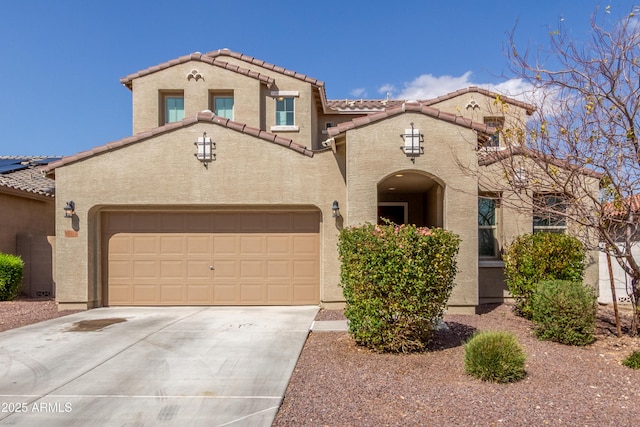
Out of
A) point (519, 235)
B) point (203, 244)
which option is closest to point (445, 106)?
point (519, 235)

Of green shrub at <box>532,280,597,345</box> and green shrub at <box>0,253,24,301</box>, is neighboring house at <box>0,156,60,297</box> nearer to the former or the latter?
green shrub at <box>0,253,24,301</box>

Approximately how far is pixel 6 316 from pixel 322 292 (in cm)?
749

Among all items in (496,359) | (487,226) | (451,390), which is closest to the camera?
(451,390)

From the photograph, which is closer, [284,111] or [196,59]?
[196,59]

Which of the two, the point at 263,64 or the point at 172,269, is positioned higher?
the point at 263,64

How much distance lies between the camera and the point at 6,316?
1008 cm

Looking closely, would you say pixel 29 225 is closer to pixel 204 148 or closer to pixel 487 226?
pixel 204 148

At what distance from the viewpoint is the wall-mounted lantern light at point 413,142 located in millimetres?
9742

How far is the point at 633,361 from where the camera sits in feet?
20.3

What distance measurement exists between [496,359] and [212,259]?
7688mm

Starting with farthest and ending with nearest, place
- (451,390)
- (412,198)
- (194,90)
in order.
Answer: (194,90)
(412,198)
(451,390)

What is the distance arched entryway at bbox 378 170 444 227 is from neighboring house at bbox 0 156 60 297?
390 inches

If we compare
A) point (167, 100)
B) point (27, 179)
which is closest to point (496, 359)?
point (167, 100)

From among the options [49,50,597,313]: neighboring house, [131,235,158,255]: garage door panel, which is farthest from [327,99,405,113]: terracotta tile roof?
[131,235,158,255]: garage door panel
